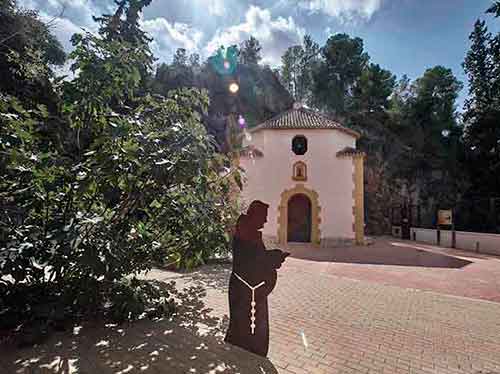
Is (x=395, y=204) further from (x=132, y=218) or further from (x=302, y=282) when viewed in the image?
(x=132, y=218)

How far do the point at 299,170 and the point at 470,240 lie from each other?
9.31 m

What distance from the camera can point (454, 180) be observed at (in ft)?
71.8

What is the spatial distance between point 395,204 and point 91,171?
22162 millimetres

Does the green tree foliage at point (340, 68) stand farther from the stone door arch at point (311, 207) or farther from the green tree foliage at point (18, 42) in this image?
the green tree foliage at point (18, 42)

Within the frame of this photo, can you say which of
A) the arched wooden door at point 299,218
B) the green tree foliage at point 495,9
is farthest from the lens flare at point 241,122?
the green tree foliage at point 495,9

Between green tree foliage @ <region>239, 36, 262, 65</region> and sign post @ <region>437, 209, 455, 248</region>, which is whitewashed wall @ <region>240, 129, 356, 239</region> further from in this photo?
green tree foliage @ <region>239, 36, 262, 65</region>

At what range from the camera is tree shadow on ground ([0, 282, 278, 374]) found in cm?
266

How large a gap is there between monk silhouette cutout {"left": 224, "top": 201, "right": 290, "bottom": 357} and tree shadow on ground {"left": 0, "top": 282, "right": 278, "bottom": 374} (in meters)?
0.17

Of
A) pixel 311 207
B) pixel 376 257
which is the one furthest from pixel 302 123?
pixel 376 257

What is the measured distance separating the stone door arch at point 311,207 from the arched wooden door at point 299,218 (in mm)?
363

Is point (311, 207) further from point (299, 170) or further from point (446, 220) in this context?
point (446, 220)

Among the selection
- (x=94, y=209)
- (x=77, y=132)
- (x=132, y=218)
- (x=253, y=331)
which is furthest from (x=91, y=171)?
(x=253, y=331)

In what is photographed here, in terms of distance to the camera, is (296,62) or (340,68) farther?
(296,62)

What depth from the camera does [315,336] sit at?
3.54 meters
